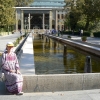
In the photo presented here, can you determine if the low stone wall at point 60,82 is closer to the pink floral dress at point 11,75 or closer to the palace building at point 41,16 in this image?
the pink floral dress at point 11,75

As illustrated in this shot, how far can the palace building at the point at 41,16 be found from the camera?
415ft

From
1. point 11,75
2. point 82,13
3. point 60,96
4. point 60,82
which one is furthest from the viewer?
point 82,13

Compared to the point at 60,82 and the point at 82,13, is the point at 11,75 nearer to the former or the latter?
the point at 60,82

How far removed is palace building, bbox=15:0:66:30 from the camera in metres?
127

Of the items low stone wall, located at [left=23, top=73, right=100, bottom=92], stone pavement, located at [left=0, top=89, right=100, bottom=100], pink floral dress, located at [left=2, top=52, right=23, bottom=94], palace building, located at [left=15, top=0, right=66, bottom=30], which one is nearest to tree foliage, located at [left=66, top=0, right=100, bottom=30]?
low stone wall, located at [left=23, top=73, right=100, bottom=92]

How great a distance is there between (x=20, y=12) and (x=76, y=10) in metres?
64.4

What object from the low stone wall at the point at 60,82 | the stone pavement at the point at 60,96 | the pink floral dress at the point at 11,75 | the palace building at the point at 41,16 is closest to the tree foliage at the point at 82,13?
the low stone wall at the point at 60,82

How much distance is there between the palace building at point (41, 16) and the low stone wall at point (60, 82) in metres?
115

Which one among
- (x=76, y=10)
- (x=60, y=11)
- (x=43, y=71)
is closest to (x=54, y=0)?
(x=60, y=11)

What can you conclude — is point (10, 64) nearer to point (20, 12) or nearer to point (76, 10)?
point (76, 10)

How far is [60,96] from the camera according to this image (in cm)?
704

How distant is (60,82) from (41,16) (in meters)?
127

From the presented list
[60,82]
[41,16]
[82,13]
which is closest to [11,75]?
[60,82]

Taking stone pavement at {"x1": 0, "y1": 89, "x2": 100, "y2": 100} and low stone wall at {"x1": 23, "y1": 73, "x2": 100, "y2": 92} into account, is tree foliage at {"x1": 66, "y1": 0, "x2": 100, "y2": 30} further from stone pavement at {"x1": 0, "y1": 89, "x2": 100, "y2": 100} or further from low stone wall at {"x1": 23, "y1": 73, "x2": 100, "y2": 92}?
stone pavement at {"x1": 0, "y1": 89, "x2": 100, "y2": 100}
